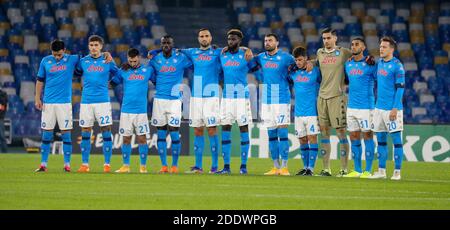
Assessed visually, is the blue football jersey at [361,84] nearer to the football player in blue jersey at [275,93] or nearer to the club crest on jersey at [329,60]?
the club crest on jersey at [329,60]

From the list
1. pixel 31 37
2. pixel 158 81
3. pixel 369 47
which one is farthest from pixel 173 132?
pixel 369 47

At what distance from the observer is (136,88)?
16.6 meters

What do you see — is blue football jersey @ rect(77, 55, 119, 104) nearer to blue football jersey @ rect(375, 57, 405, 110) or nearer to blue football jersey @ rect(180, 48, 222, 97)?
blue football jersey @ rect(180, 48, 222, 97)

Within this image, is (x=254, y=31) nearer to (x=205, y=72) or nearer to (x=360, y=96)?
(x=205, y=72)

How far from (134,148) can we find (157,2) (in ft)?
28.5

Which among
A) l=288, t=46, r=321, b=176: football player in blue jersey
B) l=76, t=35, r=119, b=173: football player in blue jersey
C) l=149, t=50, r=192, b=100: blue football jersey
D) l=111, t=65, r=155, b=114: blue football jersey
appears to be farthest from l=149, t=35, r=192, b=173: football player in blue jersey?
l=288, t=46, r=321, b=176: football player in blue jersey

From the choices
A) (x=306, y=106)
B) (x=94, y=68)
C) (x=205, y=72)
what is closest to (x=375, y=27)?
(x=306, y=106)

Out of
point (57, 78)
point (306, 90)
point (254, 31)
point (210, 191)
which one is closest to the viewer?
point (210, 191)

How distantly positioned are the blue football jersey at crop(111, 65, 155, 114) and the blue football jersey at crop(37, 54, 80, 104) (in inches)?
35.6

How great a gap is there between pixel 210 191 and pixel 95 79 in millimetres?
4230

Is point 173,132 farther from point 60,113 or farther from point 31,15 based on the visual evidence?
point 31,15

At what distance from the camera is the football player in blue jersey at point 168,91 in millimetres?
16375

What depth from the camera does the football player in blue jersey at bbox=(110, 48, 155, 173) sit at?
1658 cm

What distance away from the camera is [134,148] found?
24844 millimetres
